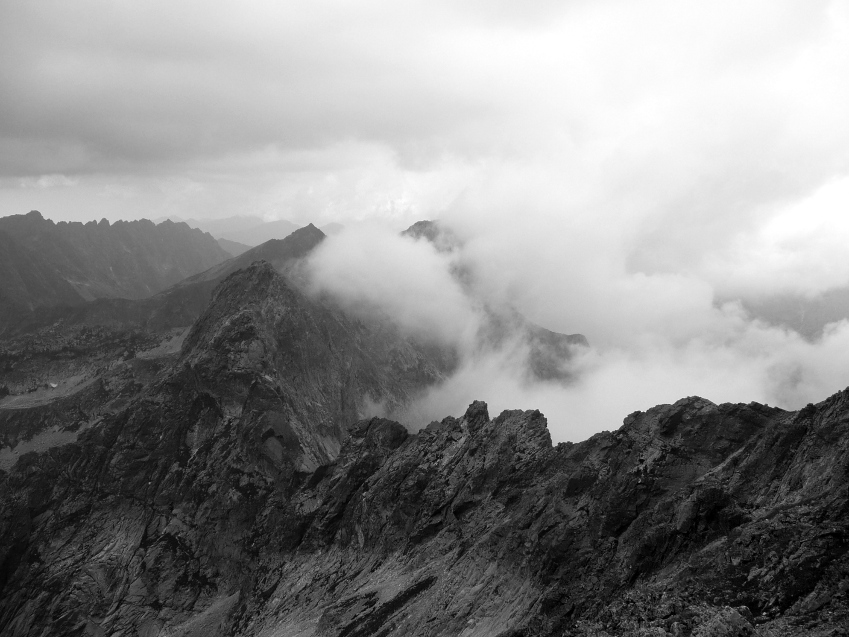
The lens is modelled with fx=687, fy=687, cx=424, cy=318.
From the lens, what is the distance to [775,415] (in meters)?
92.8

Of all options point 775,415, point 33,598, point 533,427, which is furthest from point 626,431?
point 33,598

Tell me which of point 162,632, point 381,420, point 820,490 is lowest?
point 162,632

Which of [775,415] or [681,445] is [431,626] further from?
[775,415]

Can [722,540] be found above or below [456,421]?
below

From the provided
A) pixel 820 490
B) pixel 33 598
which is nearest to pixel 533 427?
pixel 820 490

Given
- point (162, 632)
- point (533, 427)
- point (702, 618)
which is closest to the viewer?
point (702, 618)

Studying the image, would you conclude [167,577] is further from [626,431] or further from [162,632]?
[626,431]

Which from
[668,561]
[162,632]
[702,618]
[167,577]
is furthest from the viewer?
[167,577]

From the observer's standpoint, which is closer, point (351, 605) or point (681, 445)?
point (681, 445)

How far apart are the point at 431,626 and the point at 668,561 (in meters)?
39.1

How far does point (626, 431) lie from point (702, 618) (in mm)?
51257

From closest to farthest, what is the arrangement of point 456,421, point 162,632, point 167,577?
point 456,421 < point 162,632 < point 167,577

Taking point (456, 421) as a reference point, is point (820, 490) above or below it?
below

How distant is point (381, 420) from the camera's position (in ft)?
566
